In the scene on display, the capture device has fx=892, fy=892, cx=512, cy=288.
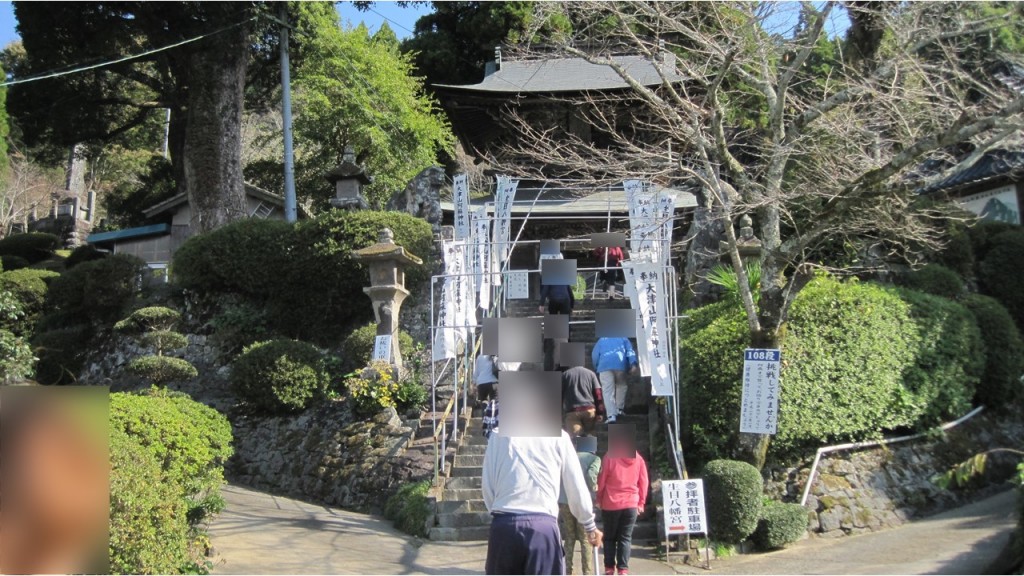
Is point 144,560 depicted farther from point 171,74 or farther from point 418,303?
point 171,74

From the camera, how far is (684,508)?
30.3 feet

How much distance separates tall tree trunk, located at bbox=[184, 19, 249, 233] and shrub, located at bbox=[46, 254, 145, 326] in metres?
2.80

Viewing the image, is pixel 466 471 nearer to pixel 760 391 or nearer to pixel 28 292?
pixel 760 391

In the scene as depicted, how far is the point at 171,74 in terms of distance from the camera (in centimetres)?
2497

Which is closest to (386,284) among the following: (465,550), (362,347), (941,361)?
(362,347)

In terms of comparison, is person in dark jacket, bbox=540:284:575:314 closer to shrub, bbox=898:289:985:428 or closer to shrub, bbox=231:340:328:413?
shrub, bbox=231:340:328:413

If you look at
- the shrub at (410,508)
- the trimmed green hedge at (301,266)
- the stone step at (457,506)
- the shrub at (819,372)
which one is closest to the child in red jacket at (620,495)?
the stone step at (457,506)

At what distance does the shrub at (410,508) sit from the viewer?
33.9ft

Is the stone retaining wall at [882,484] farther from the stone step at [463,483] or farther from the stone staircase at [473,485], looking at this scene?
the stone step at [463,483]

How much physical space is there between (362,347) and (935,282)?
9389 mm

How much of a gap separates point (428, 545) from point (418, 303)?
768 cm

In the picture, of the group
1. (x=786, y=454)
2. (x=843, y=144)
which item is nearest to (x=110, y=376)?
(x=786, y=454)

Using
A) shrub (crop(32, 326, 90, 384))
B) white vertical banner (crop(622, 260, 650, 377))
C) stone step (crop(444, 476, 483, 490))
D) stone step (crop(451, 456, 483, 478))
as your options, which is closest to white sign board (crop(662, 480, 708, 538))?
white vertical banner (crop(622, 260, 650, 377))

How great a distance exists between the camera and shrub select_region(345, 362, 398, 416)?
12984 mm
